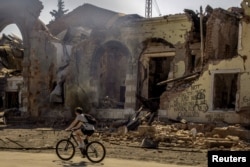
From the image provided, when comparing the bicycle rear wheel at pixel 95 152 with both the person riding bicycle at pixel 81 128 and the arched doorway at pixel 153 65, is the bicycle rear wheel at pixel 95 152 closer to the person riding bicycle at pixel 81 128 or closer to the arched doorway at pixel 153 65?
the person riding bicycle at pixel 81 128

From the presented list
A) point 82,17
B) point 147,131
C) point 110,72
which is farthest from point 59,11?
point 147,131

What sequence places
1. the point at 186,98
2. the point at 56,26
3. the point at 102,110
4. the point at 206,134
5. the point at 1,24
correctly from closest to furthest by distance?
the point at 206,134, the point at 186,98, the point at 102,110, the point at 1,24, the point at 56,26

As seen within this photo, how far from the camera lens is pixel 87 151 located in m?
12.6

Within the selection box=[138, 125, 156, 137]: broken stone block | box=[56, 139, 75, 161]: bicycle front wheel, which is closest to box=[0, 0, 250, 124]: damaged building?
box=[138, 125, 156, 137]: broken stone block

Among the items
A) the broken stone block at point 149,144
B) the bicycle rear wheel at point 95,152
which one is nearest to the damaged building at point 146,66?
the broken stone block at point 149,144

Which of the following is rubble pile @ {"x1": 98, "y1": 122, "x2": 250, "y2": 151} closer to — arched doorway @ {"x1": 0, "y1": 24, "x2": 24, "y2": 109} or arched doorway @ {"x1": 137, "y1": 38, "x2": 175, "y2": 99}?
arched doorway @ {"x1": 137, "y1": 38, "x2": 175, "y2": 99}

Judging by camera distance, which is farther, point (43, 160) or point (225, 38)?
point (225, 38)

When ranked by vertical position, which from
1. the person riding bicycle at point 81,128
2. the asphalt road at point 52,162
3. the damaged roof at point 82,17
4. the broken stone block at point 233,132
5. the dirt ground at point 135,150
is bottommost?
the dirt ground at point 135,150

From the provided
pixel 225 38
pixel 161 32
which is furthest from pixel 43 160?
pixel 161 32

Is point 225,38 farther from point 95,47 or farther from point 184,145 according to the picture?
point 95,47

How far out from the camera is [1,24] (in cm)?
3350

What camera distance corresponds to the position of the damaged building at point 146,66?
73.2 ft

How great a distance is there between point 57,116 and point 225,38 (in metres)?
13.5

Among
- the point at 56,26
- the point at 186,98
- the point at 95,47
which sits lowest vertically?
the point at 186,98
